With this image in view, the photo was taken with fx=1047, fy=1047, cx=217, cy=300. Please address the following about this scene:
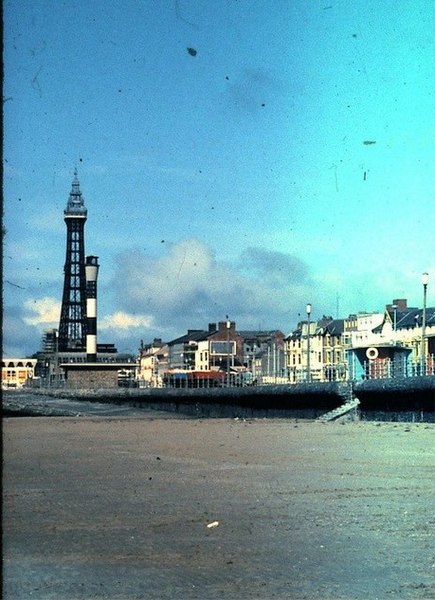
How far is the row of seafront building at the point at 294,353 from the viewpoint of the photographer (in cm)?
4640

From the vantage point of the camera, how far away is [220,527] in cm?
699

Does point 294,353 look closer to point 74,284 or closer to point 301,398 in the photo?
point 74,284

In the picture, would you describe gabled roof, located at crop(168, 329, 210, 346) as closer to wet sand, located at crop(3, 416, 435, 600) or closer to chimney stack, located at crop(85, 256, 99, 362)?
chimney stack, located at crop(85, 256, 99, 362)

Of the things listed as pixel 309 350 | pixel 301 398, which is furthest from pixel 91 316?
pixel 301 398

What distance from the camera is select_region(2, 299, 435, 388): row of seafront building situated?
152ft

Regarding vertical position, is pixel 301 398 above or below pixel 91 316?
below

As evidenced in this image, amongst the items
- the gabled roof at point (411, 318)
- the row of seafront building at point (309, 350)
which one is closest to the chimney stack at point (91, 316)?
the row of seafront building at point (309, 350)

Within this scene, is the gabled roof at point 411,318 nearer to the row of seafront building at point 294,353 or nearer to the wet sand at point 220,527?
the row of seafront building at point 294,353

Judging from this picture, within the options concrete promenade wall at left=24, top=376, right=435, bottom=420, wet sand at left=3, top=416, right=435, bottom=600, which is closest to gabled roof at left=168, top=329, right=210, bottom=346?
concrete promenade wall at left=24, top=376, right=435, bottom=420

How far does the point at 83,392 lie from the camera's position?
93.0 m

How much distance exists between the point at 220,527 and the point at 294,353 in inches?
5598

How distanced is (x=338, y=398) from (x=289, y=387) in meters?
6.41

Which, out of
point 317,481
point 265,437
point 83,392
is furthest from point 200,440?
point 83,392

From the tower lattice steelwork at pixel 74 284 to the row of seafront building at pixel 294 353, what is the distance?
5.22 metres
